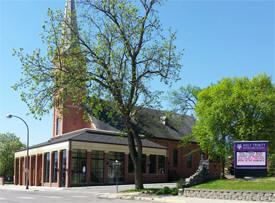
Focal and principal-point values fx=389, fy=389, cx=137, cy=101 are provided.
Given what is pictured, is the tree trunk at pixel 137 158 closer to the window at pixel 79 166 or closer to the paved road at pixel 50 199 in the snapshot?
the paved road at pixel 50 199

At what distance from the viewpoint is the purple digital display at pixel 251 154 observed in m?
25.1

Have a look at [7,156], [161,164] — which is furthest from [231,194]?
[7,156]

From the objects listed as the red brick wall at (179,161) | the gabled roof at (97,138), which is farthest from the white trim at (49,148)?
the red brick wall at (179,161)

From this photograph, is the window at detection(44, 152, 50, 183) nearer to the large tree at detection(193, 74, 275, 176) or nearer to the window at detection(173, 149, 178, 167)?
the large tree at detection(193, 74, 275, 176)

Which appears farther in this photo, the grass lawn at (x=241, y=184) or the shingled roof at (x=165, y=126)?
the shingled roof at (x=165, y=126)

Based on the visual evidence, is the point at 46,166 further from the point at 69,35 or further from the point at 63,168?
the point at 69,35

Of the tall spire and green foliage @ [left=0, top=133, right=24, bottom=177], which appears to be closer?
the tall spire

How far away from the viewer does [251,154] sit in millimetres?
25375

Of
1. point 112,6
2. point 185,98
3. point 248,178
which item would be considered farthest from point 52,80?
point 185,98

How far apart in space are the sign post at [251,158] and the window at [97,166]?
878 inches

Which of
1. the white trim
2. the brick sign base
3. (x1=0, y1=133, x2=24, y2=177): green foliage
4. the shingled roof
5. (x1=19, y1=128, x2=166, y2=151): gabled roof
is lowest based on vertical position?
(x1=0, y1=133, x2=24, y2=177): green foliage

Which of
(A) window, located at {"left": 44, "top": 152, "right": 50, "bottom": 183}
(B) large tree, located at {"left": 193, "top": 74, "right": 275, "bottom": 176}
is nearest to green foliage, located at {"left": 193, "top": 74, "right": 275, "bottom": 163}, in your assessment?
(B) large tree, located at {"left": 193, "top": 74, "right": 275, "bottom": 176}

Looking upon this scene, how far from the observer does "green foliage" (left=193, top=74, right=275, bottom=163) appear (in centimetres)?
4303

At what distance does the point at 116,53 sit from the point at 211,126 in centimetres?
1954
